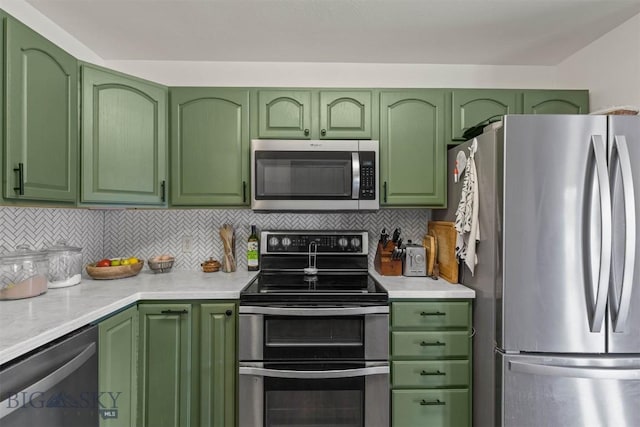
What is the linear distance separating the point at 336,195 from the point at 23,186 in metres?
1.52

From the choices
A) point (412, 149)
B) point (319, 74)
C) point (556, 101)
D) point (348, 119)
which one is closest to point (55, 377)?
point (348, 119)

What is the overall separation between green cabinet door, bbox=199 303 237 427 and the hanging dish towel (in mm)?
1321

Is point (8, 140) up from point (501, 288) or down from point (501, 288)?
up

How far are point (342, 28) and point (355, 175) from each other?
87cm

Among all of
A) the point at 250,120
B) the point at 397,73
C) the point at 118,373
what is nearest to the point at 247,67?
the point at 250,120

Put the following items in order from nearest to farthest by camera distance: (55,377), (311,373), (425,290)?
(55,377)
(311,373)
(425,290)

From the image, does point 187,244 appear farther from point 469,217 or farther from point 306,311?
point 469,217

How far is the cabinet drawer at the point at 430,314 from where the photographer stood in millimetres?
1830

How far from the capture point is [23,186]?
138cm

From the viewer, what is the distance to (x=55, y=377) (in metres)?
1.19

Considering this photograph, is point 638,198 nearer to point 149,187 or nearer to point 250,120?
point 250,120

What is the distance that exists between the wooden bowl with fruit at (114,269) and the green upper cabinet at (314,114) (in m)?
1.17

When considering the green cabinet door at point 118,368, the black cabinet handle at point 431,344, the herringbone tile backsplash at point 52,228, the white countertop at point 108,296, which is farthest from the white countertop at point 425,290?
the herringbone tile backsplash at point 52,228

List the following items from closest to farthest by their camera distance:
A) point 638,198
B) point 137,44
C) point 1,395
Result: 1. point 1,395
2. point 638,198
3. point 137,44
